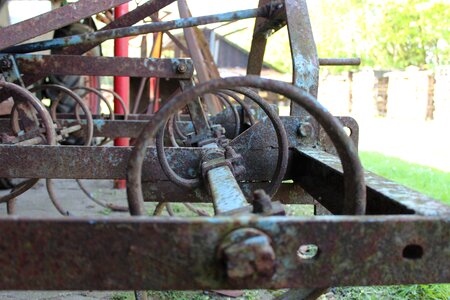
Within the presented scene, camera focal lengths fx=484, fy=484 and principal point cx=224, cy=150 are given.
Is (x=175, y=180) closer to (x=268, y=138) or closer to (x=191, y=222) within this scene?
(x=268, y=138)

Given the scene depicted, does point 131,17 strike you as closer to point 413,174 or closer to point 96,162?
point 96,162

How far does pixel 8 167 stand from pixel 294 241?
1450 mm

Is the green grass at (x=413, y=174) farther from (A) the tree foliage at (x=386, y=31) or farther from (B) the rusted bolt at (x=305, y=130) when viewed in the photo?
(A) the tree foliage at (x=386, y=31)

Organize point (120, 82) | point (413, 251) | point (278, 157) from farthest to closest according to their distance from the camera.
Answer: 1. point (120, 82)
2. point (278, 157)
3. point (413, 251)

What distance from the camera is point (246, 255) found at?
2.97 feet

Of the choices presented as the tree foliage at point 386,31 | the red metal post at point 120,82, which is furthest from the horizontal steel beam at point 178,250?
the tree foliage at point 386,31

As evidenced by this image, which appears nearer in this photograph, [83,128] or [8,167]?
[8,167]

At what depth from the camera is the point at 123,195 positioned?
5152 millimetres

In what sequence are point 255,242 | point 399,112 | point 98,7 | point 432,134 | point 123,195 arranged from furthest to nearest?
point 399,112
point 432,134
point 123,195
point 98,7
point 255,242

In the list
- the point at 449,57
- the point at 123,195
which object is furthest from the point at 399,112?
the point at 123,195

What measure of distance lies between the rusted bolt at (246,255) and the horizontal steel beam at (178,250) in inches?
0.6

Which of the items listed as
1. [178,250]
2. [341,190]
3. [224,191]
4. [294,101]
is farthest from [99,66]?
[178,250]

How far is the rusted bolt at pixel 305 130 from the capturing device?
204cm

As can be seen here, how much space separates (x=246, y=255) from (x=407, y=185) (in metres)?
4.76
